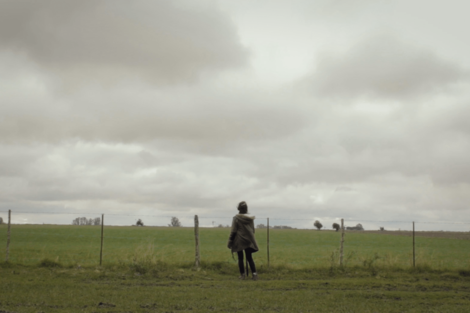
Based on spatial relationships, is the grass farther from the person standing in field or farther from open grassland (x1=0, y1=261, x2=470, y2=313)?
the person standing in field

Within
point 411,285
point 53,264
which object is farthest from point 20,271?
point 411,285

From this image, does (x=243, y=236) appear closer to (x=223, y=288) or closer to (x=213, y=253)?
(x=223, y=288)

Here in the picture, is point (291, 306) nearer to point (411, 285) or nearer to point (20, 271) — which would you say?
point (411, 285)

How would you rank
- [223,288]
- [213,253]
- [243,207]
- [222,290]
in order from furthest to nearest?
[213,253] < [243,207] < [223,288] < [222,290]

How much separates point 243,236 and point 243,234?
0.20 ft

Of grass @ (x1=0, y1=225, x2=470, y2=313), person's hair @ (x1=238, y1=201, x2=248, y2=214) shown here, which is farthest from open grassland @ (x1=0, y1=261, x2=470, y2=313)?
person's hair @ (x1=238, y1=201, x2=248, y2=214)

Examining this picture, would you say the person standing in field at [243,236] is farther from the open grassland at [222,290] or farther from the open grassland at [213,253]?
the open grassland at [213,253]

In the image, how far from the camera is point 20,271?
12898 mm

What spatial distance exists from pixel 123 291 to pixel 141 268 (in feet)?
12.1

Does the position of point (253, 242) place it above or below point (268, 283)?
above

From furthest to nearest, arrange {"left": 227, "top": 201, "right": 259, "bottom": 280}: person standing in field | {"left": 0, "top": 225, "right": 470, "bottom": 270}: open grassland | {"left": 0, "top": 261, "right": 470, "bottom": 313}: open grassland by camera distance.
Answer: {"left": 0, "top": 225, "right": 470, "bottom": 270}: open grassland < {"left": 227, "top": 201, "right": 259, "bottom": 280}: person standing in field < {"left": 0, "top": 261, "right": 470, "bottom": 313}: open grassland

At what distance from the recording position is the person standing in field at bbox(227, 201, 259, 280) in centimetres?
1199

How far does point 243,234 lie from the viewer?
1207 centimetres

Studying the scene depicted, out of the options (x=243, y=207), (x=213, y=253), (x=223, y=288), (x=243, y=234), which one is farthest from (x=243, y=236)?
(x=213, y=253)
